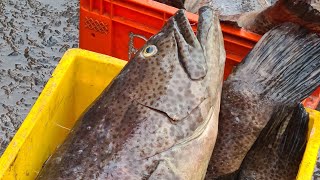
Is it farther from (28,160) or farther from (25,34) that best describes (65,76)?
(25,34)

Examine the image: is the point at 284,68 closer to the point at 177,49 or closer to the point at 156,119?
the point at 177,49

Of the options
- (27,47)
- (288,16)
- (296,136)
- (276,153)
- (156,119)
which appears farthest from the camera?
(27,47)

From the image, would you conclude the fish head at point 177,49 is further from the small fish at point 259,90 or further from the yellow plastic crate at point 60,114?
the small fish at point 259,90

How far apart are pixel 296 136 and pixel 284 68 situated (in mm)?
399

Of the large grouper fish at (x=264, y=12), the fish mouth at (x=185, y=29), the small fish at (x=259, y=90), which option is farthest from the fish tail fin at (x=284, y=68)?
the fish mouth at (x=185, y=29)

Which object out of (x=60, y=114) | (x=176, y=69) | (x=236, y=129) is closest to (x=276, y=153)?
(x=236, y=129)

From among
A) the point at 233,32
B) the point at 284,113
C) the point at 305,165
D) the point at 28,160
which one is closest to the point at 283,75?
the point at 284,113

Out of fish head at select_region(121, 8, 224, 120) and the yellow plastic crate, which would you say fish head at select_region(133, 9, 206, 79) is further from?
the yellow plastic crate

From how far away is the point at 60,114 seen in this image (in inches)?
120

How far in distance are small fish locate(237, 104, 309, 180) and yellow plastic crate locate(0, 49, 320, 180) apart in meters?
0.17

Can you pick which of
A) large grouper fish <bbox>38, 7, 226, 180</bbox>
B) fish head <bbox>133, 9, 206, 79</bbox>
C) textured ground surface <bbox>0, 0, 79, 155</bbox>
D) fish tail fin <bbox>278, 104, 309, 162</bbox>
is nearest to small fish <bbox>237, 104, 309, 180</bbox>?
fish tail fin <bbox>278, 104, 309, 162</bbox>

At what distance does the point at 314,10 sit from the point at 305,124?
25.5 inches

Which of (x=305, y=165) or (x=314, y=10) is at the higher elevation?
(x=314, y=10)

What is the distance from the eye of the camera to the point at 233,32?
3473 mm
